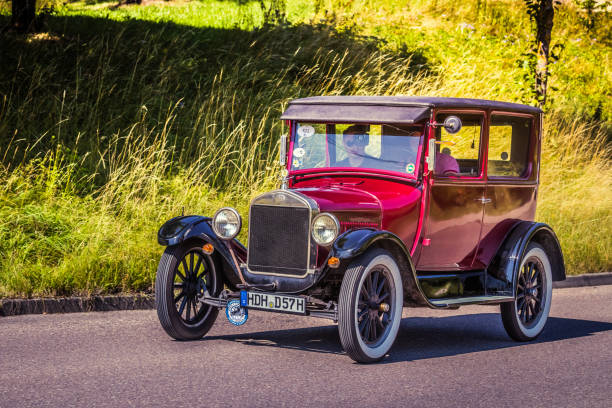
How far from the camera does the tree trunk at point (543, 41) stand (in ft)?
53.0

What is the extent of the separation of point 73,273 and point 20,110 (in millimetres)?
6093

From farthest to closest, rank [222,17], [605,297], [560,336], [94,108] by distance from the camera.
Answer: [222,17]
[94,108]
[605,297]
[560,336]

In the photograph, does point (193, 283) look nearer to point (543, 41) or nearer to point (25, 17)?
point (543, 41)

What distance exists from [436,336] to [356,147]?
1.95 metres

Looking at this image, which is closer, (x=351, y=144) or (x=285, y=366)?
(x=285, y=366)

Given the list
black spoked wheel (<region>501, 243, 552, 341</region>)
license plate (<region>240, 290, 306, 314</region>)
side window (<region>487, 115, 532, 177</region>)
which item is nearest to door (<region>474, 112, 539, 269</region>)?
side window (<region>487, 115, 532, 177</region>)

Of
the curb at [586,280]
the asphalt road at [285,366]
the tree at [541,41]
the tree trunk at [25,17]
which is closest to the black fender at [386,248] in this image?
the asphalt road at [285,366]

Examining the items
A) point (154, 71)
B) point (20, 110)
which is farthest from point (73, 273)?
point (154, 71)

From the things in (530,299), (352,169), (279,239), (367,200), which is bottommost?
(530,299)

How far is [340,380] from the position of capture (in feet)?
20.6

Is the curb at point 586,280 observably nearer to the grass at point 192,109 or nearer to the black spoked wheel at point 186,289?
the grass at point 192,109

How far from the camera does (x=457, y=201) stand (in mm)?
7961

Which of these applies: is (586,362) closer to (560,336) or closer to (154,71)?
(560,336)

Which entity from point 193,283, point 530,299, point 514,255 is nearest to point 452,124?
point 514,255
